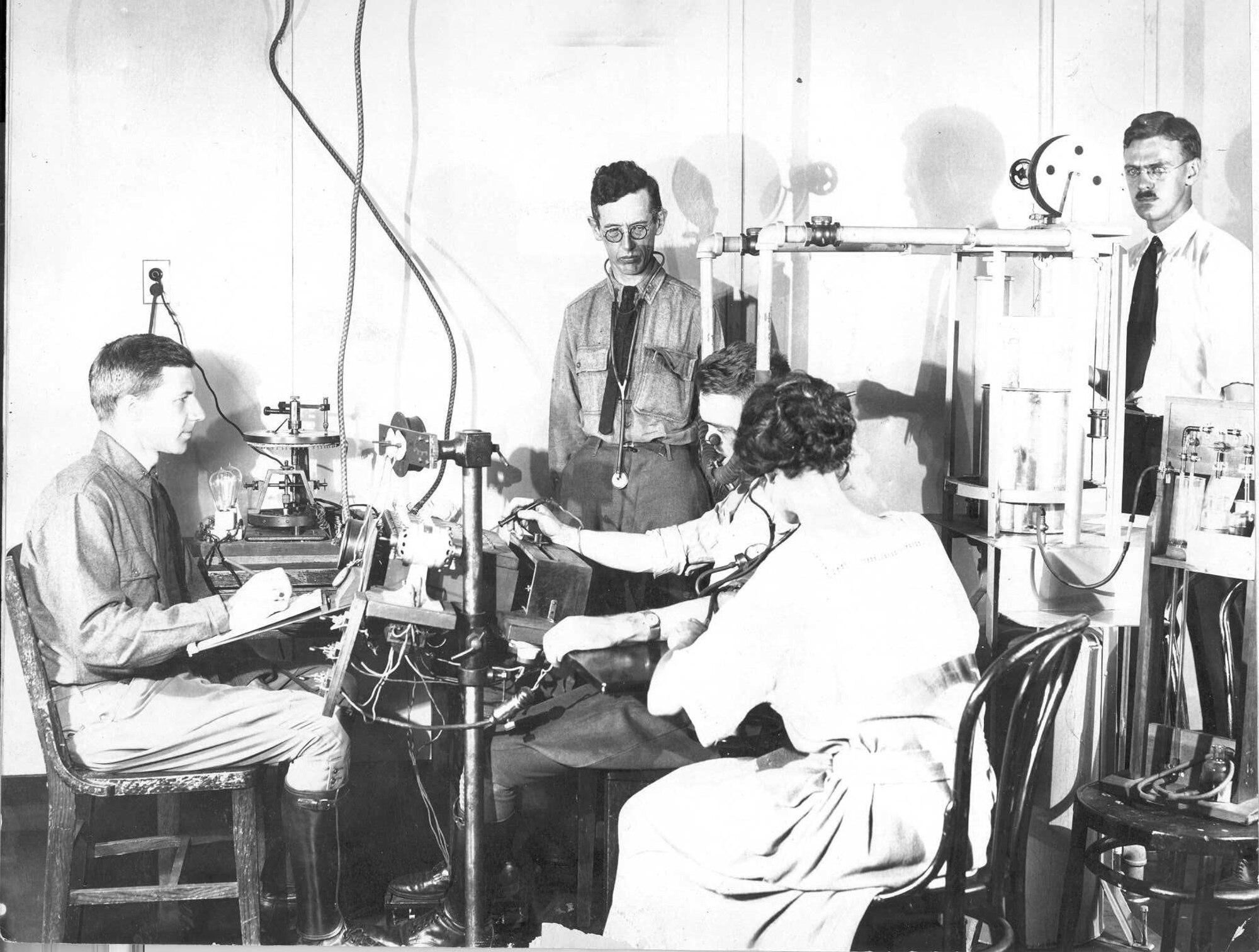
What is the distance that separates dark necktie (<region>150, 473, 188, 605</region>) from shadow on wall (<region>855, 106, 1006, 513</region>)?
1530mm

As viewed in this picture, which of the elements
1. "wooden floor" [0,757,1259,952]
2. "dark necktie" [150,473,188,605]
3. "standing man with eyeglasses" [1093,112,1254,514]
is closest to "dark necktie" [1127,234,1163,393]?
"standing man with eyeglasses" [1093,112,1254,514]

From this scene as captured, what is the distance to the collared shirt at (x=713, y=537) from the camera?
7.90ft

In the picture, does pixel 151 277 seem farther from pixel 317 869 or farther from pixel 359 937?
pixel 359 937

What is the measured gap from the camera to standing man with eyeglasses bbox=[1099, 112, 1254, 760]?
2297mm

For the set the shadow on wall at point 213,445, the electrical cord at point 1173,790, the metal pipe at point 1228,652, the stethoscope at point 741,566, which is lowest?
the electrical cord at point 1173,790

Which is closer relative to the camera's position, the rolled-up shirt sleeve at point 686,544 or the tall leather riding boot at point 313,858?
the tall leather riding boot at point 313,858

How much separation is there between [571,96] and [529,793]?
1505mm

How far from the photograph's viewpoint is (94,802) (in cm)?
227

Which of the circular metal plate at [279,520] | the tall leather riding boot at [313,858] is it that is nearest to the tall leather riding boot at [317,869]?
the tall leather riding boot at [313,858]

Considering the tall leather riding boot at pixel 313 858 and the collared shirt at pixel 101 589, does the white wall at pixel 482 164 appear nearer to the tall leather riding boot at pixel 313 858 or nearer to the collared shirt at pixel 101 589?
the collared shirt at pixel 101 589

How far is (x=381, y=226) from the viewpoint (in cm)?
238

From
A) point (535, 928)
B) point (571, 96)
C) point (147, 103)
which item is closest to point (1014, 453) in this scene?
point (571, 96)

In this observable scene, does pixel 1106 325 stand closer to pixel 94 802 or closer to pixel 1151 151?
pixel 1151 151

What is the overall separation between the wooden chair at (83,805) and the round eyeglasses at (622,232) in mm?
1347
